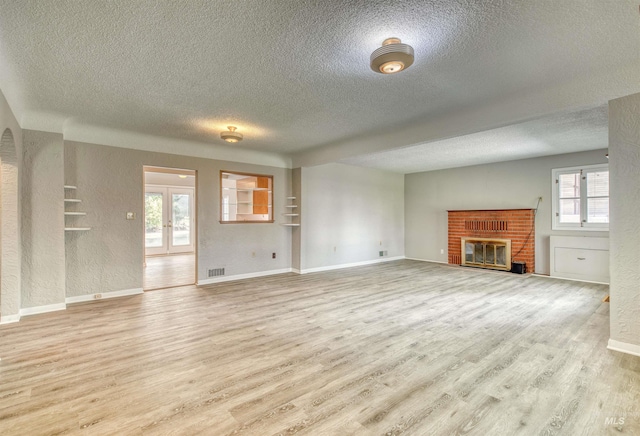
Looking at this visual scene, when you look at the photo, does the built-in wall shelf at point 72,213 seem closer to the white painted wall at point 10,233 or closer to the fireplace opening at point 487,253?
the white painted wall at point 10,233

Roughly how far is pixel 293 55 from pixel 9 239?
4.06 meters

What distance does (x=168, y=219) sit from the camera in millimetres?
9906

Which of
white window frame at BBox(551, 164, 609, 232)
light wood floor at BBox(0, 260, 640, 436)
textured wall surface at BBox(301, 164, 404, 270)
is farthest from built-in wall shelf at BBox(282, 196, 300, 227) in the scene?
white window frame at BBox(551, 164, 609, 232)

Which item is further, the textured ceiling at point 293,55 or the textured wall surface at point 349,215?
the textured wall surface at point 349,215

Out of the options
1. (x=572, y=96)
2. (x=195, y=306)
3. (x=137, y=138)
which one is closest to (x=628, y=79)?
(x=572, y=96)

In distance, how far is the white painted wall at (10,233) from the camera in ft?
11.8

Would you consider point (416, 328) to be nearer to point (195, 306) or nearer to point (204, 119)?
point (195, 306)

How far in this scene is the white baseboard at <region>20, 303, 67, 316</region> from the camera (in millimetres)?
3934

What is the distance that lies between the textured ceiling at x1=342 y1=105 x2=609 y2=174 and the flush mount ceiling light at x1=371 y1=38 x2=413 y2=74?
2.64 metres

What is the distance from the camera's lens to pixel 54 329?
3.39 m

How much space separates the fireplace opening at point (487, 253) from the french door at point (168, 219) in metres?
8.59

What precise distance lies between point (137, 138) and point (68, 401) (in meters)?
4.14

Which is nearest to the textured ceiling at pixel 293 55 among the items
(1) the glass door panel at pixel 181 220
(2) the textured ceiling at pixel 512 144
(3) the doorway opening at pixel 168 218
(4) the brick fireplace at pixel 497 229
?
(2) the textured ceiling at pixel 512 144

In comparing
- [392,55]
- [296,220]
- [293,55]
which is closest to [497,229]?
[296,220]
